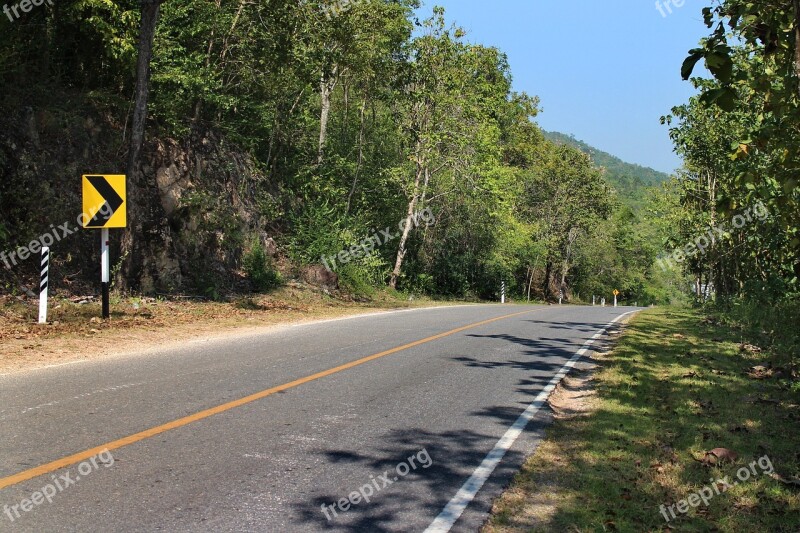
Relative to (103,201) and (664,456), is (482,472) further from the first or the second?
(103,201)

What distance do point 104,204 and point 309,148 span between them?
52.4 ft

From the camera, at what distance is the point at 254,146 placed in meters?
25.5

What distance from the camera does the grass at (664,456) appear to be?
4582 millimetres

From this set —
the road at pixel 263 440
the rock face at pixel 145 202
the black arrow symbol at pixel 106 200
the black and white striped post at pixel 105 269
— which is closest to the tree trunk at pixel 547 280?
the rock face at pixel 145 202

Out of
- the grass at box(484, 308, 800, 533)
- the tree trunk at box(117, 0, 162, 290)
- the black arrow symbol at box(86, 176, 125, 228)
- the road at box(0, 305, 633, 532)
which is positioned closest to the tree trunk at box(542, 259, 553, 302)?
the tree trunk at box(117, 0, 162, 290)

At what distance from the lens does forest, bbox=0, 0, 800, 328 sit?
14109 mm

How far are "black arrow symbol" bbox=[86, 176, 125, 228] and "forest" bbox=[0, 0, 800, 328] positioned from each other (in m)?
2.13

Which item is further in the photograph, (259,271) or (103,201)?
(259,271)

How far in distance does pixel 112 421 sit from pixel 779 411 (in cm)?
710

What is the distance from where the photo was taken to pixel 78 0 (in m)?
15.0

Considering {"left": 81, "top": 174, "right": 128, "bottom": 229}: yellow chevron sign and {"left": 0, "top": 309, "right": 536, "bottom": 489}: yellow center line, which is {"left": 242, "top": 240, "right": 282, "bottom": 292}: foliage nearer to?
{"left": 81, "top": 174, "right": 128, "bottom": 229}: yellow chevron sign

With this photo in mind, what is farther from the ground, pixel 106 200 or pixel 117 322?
pixel 106 200

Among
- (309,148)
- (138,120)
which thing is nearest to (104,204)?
(138,120)

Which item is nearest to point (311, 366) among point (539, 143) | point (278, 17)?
point (278, 17)
